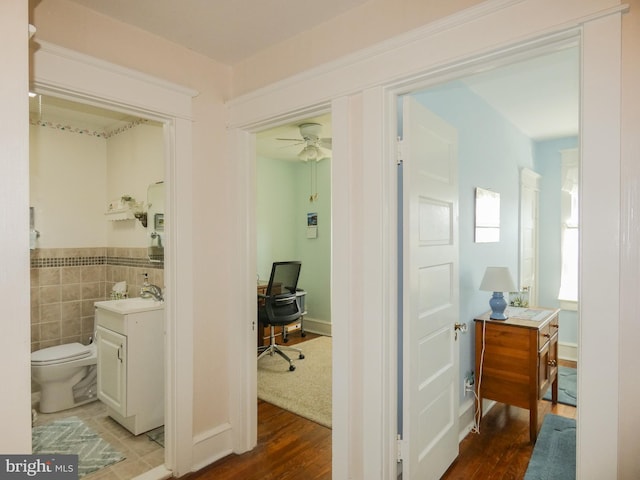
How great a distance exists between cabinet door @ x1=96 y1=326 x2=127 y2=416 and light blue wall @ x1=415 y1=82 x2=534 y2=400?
240 cm

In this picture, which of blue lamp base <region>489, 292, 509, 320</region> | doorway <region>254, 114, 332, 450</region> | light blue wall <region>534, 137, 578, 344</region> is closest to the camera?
blue lamp base <region>489, 292, 509, 320</region>

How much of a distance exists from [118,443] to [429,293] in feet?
7.64

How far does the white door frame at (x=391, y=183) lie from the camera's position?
45.7 inches

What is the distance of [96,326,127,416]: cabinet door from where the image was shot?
260 cm

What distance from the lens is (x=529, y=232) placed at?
14.0ft

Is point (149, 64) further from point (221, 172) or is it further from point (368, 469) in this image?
point (368, 469)

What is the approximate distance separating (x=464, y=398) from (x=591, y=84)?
2.28 meters

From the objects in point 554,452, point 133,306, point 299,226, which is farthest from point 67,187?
point 554,452

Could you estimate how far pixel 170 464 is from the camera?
2164 mm

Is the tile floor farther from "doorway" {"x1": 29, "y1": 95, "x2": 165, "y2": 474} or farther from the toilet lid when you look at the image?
the toilet lid

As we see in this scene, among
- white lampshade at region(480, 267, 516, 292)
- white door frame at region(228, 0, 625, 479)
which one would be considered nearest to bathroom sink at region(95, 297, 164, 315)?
white door frame at region(228, 0, 625, 479)

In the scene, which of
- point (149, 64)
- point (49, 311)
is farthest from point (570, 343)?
point (49, 311)

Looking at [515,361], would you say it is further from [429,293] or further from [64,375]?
[64,375]

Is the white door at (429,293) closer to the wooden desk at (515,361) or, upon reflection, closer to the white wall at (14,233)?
the wooden desk at (515,361)
